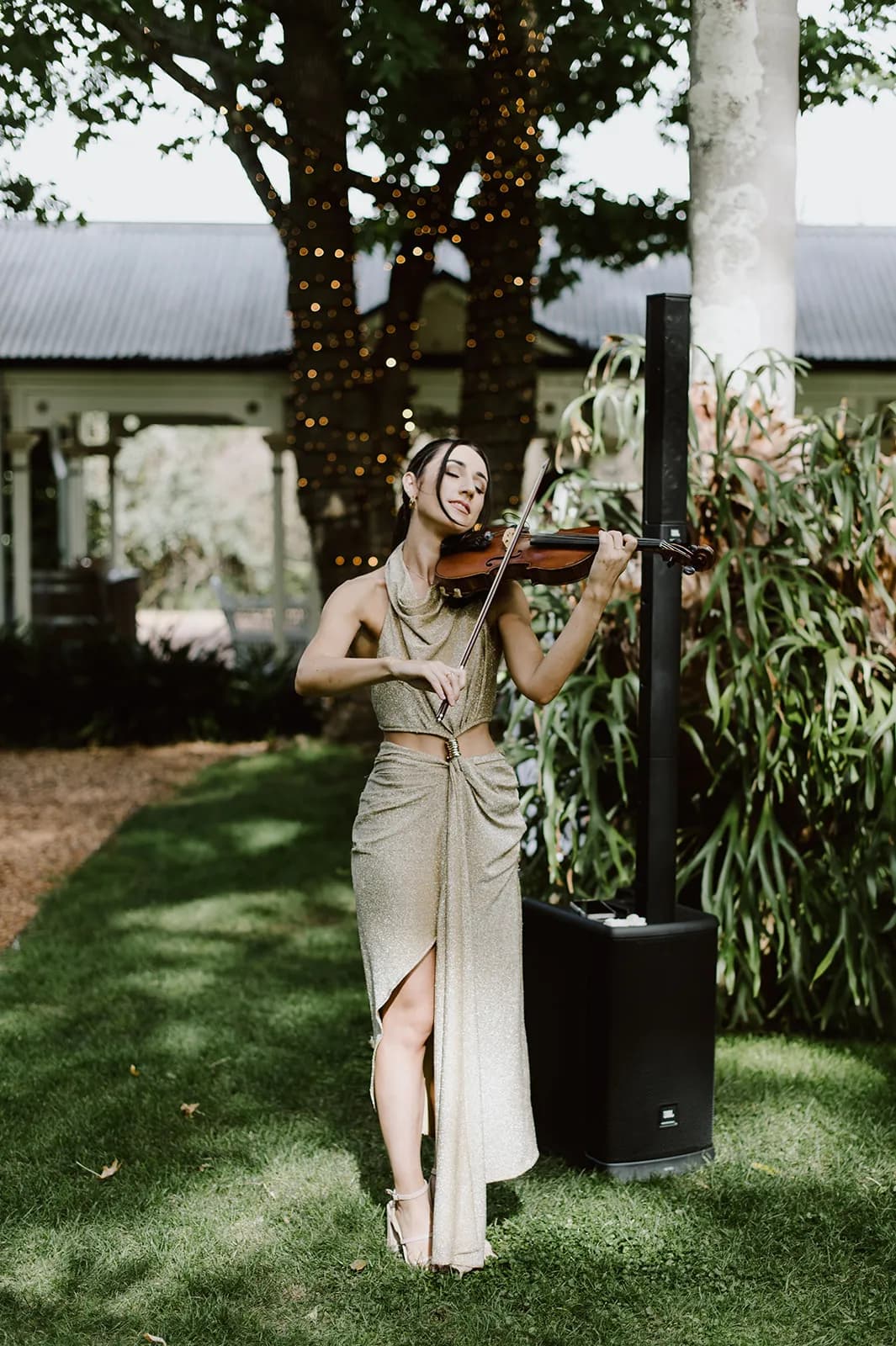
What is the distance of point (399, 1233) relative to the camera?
330 cm

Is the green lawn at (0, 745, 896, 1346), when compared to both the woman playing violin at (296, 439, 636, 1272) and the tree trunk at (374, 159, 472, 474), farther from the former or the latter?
Answer: the tree trunk at (374, 159, 472, 474)

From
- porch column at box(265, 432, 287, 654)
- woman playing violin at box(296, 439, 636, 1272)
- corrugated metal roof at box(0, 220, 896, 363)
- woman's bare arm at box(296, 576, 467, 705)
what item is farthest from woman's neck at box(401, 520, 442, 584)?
corrugated metal roof at box(0, 220, 896, 363)

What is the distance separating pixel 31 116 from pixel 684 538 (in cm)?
677

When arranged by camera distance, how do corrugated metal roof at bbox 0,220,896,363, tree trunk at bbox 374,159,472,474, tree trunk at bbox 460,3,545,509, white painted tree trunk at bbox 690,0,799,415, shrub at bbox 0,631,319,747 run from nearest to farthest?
white painted tree trunk at bbox 690,0,799,415 → tree trunk at bbox 460,3,545,509 → tree trunk at bbox 374,159,472,474 → shrub at bbox 0,631,319,747 → corrugated metal roof at bbox 0,220,896,363

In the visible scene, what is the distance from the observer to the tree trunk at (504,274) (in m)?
9.08

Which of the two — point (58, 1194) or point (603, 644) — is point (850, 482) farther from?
point (58, 1194)

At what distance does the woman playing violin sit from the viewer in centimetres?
319

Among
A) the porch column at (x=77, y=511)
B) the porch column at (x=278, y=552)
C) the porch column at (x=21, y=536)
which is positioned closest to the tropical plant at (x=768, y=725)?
the porch column at (x=278, y=552)

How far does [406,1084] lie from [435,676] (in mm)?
1071

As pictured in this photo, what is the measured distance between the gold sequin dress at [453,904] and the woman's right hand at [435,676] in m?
0.30

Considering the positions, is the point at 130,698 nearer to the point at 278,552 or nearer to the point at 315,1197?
the point at 278,552

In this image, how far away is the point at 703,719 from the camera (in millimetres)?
4848

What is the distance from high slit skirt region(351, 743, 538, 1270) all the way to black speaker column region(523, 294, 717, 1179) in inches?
19.4

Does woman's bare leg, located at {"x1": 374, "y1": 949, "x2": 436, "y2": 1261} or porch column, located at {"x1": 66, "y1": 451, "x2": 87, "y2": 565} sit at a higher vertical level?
porch column, located at {"x1": 66, "y1": 451, "x2": 87, "y2": 565}
